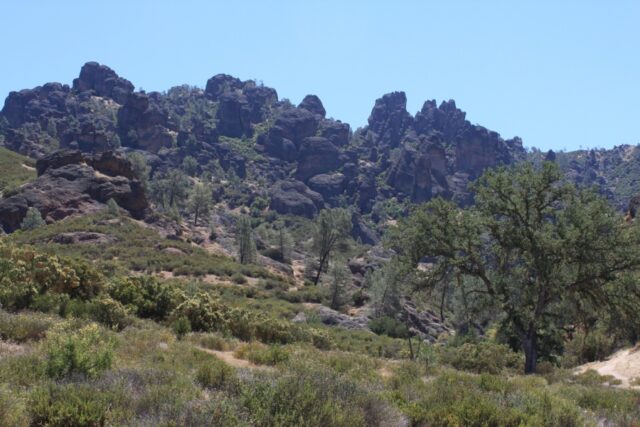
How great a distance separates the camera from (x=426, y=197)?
176m

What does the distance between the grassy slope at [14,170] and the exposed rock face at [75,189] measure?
5.93m

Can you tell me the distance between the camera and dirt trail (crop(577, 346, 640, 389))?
2028cm

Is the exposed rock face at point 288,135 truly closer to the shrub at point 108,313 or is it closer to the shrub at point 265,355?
the shrub at point 108,313

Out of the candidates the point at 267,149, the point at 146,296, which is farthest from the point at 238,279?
the point at 267,149

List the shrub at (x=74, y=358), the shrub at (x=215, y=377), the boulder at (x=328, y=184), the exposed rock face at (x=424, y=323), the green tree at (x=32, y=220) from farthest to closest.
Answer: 1. the boulder at (x=328, y=184)
2. the green tree at (x=32, y=220)
3. the exposed rock face at (x=424, y=323)
4. the shrub at (x=215, y=377)
5. the shrub at (x=74, y=358)

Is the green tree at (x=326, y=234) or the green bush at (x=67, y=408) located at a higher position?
the green tree at (x=326, y=234)

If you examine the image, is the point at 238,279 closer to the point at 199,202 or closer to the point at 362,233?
the point at 199,202

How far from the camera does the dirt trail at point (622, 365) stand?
20281 millimetres

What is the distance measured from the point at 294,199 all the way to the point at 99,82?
9911 cm

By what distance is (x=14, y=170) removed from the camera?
251 feet

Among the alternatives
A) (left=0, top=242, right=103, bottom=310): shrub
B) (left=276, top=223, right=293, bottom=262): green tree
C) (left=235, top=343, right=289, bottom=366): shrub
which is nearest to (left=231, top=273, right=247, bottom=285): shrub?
(left=276, top=223, right=293, bottom=262): green tree

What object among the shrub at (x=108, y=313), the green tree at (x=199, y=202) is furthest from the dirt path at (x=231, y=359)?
the green tree at (x=199, y=202)

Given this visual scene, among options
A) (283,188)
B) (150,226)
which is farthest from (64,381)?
(283,188)

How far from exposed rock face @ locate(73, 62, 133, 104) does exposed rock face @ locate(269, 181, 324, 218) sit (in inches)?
3127
